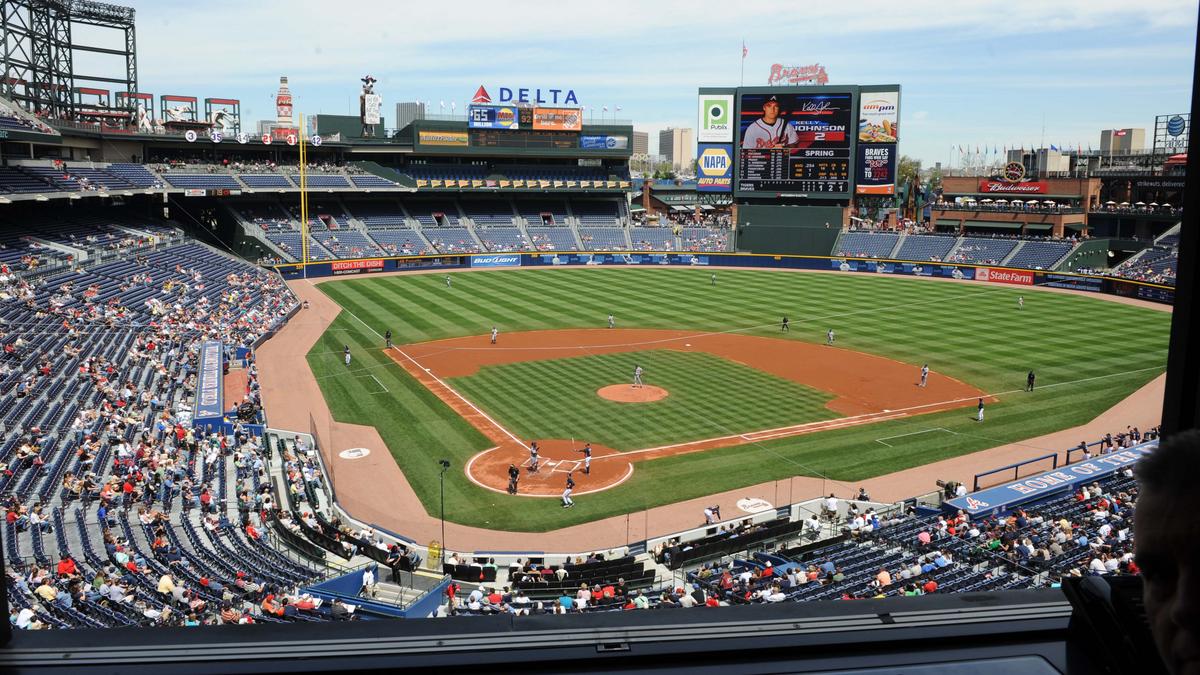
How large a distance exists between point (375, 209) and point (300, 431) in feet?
181

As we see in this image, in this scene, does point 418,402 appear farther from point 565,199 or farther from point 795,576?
point 565,199

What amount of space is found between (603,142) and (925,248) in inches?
1250

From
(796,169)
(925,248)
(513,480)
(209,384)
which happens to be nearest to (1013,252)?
(925,248)

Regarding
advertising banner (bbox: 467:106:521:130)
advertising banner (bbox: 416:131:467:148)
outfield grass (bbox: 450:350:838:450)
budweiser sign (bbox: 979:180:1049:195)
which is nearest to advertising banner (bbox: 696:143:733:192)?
advertising banner (bbox: 467:106:521:130)

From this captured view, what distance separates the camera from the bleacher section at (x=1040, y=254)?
67.7m

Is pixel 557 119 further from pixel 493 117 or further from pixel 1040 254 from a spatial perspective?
pixel 1040 254

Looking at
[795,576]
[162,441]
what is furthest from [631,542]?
[162,441]

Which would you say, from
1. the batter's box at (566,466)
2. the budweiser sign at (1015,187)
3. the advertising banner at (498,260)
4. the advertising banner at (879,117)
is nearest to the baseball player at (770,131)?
the advertising banner at (879,117)

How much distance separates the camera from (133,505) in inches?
739

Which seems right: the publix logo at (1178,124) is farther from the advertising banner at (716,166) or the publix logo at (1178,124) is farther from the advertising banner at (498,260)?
the advertising banner at (498,260)

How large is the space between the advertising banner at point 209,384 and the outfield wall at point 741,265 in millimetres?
33162

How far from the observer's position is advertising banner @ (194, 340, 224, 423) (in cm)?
2583

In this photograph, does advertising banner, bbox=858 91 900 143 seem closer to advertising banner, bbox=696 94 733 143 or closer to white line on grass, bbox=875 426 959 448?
advertising banner, bbox=696 94 733 143

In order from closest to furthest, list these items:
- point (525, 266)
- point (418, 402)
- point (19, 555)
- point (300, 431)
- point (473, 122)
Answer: point (19, 555), point (300, 431), point (418, 402), point (525, 266), point (473, 122)
